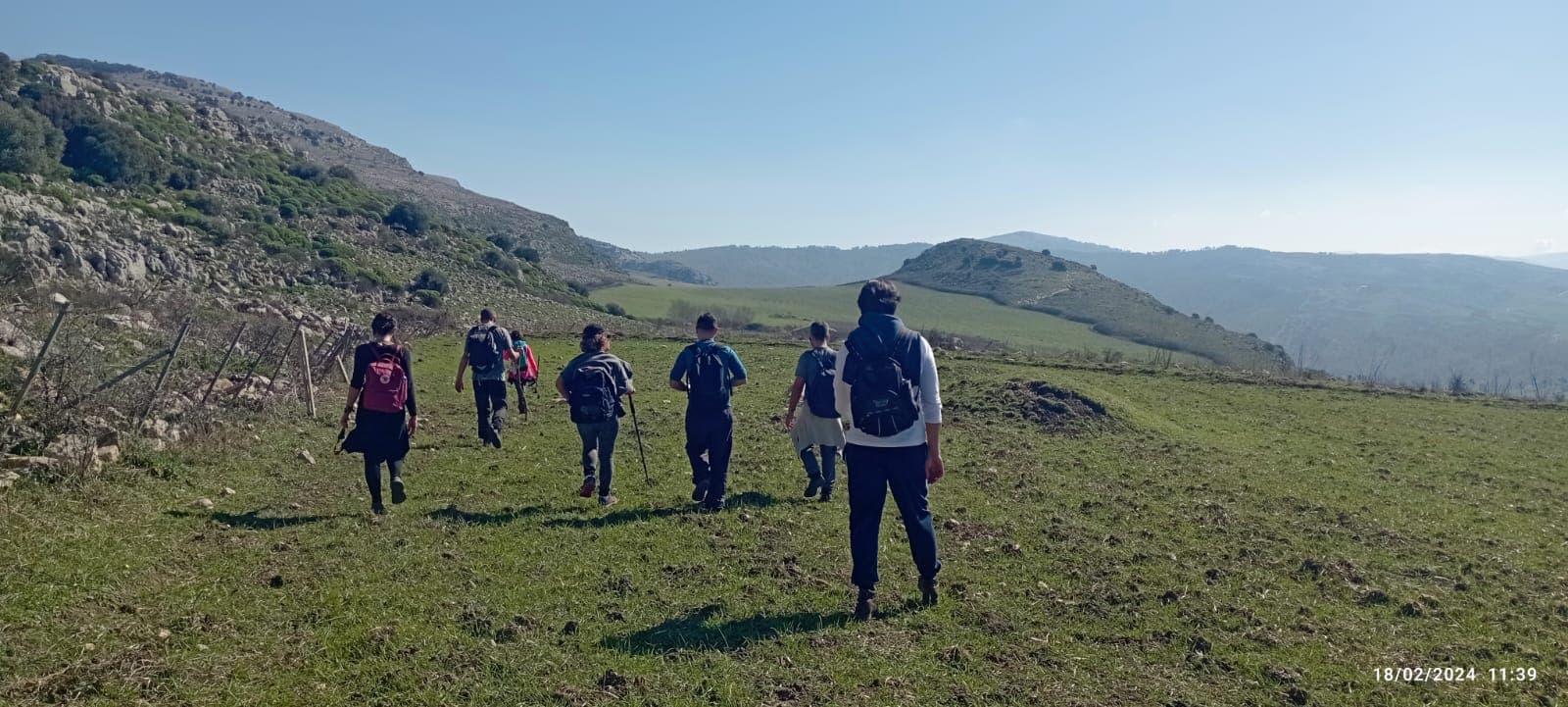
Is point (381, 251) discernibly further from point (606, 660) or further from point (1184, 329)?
point (1184, 329)

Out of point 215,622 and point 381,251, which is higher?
point 381,251

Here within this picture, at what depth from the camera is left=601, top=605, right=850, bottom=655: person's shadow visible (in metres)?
5.59

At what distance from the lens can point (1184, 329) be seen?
74750 mm

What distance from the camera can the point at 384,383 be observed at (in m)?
8.41

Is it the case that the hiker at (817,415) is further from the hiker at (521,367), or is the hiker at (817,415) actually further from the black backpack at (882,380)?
the hiker at (521,367)

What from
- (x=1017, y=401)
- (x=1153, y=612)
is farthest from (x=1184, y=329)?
(x=1153, y=612)

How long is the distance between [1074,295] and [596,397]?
284 feet

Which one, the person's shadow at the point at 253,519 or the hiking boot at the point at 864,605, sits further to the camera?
the person's shadow at the point at 253,519

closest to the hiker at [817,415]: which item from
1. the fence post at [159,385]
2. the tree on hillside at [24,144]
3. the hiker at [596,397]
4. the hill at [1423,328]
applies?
the hiker at [596,397]

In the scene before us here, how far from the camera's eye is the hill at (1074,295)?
2702 inches

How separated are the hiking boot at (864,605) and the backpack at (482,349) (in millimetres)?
8606

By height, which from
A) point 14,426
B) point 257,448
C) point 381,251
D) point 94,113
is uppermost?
point 94,113

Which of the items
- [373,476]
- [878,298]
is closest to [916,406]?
[878,298]

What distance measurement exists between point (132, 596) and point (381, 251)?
5047cm
